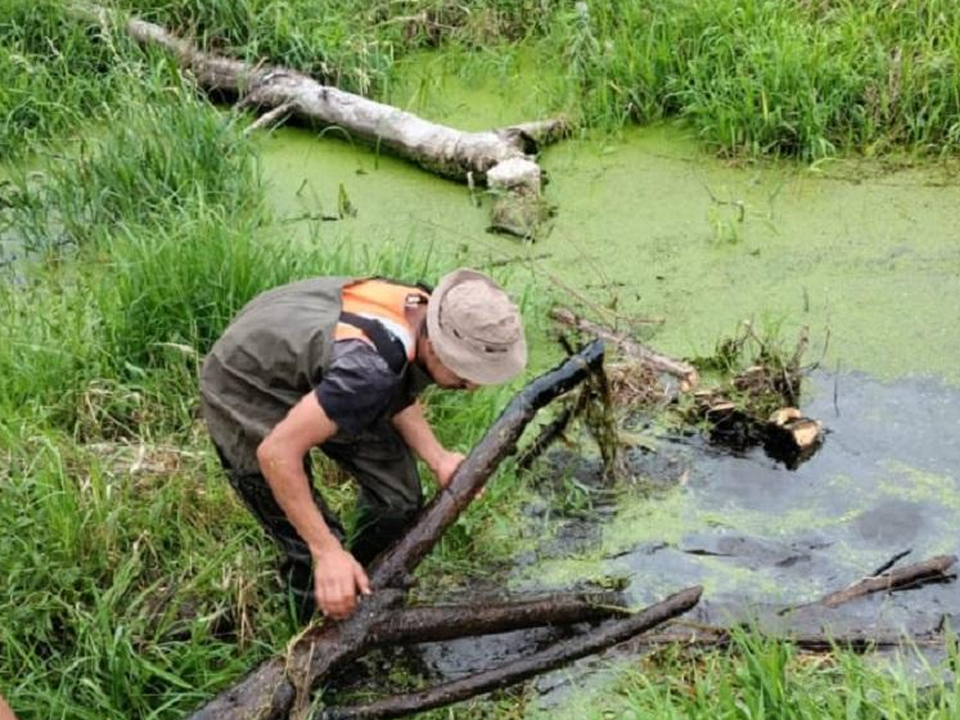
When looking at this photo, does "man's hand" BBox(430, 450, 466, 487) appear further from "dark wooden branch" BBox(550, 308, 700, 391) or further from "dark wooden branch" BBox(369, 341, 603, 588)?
"dark wooden branch" BBox(550, 308, 700, 391)

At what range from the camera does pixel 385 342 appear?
107 inches

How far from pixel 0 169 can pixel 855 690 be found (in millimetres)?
4037

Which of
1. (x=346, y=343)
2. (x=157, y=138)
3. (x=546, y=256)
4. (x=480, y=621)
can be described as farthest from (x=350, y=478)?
(x=157, y=138)

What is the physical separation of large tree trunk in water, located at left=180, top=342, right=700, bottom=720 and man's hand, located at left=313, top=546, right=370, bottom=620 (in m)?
0.07

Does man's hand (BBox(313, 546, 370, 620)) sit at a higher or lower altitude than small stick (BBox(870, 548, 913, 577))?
higher

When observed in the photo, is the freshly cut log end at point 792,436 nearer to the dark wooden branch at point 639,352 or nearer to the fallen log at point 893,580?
the dark wooden branch at point 639,352

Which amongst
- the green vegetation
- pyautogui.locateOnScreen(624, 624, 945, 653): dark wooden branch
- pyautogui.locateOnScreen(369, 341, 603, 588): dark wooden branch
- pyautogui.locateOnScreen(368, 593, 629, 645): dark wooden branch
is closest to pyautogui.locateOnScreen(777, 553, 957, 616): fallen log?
pyautogui.locateOnScreen(624, 624, 945, 653): dark wooden branch

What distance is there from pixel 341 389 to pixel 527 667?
2.74 ft

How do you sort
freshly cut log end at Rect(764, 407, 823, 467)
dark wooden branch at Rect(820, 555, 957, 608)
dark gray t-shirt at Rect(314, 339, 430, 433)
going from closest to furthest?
dark gray t-shirt at Rect(314, 339, 430, 433) < dark wooden branch at Rect(820, 555, 957, 608) < freshly cut log end at Rect(764, 407, 823, 467)

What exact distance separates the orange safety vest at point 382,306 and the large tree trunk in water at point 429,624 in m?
0.44

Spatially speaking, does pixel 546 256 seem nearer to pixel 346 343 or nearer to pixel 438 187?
pixel 438 187

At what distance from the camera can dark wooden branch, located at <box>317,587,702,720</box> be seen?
9.61 feet

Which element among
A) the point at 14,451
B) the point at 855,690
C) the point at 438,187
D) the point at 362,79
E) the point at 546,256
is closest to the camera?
the point at 855,690

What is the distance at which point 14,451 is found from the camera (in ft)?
11.8
